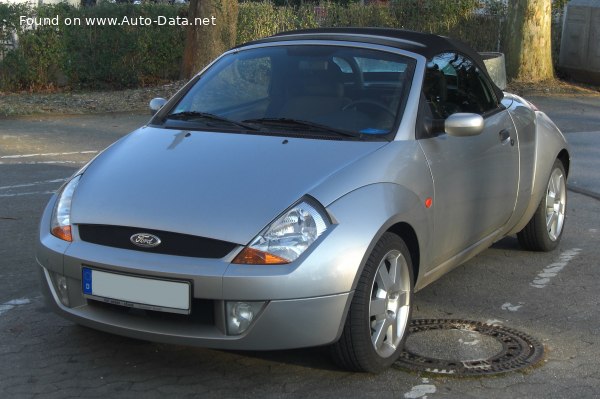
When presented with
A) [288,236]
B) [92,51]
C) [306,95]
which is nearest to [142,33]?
[92,51]

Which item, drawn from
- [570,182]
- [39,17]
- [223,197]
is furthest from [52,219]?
[39,17]

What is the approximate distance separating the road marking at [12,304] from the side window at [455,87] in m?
2.61

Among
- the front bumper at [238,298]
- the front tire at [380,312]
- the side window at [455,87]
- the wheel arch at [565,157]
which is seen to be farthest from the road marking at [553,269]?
the front bumper at [238,298]

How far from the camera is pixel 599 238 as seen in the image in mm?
7324

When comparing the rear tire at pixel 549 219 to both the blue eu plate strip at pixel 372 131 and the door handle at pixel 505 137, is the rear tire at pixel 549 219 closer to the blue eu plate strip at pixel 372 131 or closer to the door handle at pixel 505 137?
the door handle at pixel 505 137

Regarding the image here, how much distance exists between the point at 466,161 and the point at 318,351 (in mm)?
1443

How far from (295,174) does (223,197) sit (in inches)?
14.6

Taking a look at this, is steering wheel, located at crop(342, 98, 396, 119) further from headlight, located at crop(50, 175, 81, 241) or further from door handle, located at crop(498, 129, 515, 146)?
headlight, located at crop(50, 175, 81, 241)

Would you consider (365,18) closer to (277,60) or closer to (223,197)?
(277,60)

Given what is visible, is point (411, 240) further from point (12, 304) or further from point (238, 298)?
point (12, 304)

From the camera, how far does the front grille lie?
4.08 meters

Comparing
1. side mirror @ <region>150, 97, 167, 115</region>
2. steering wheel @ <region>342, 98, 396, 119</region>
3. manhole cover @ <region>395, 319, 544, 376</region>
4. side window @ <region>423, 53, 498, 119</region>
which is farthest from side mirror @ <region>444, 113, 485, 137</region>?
side mirror @ <region>150, 97, 167, 115</region>

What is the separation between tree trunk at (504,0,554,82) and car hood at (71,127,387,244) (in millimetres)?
13937

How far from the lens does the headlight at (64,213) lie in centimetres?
442
